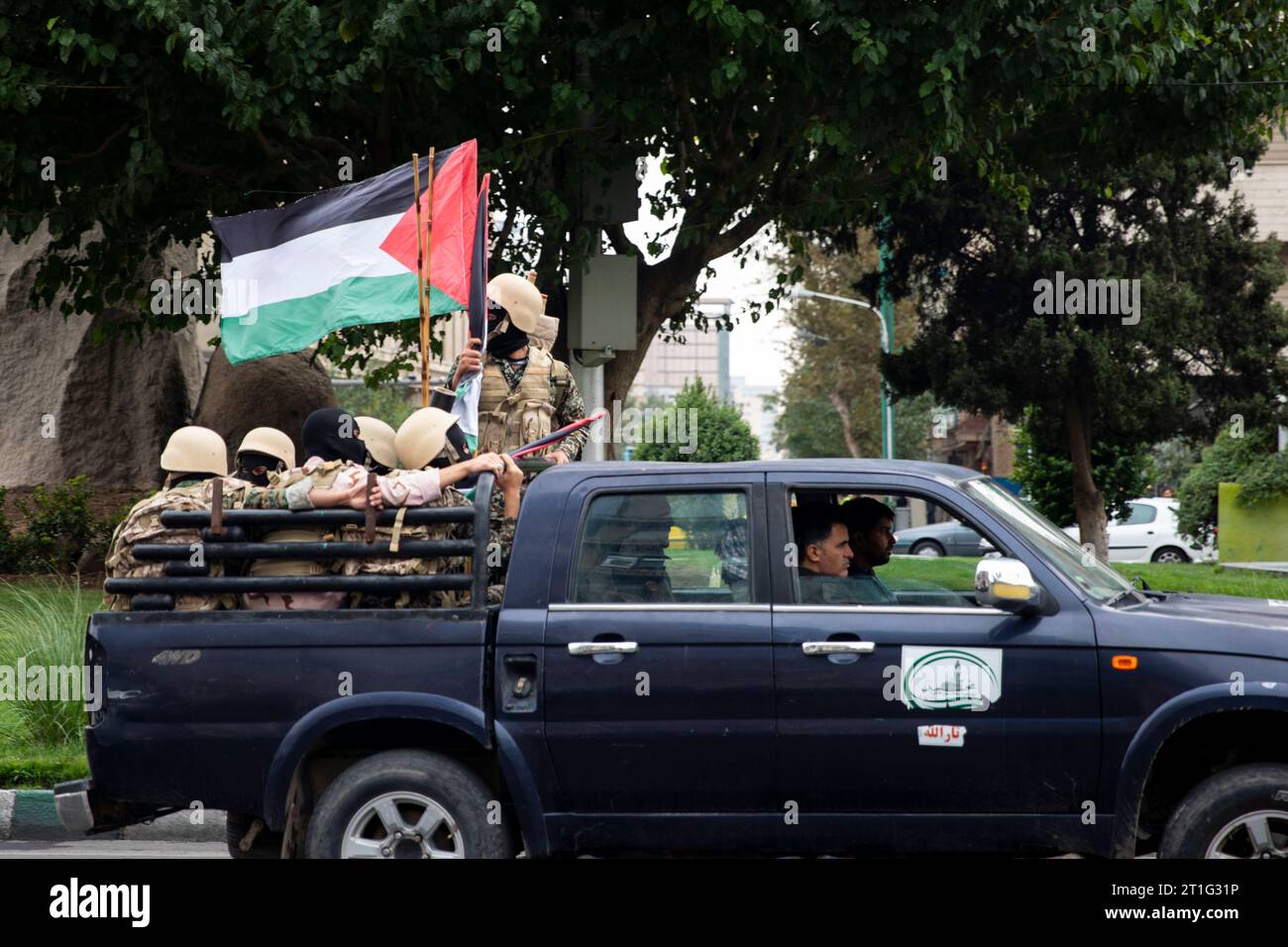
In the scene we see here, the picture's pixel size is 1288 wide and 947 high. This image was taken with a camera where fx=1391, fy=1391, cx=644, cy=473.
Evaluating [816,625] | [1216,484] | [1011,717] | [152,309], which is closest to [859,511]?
[816,625]

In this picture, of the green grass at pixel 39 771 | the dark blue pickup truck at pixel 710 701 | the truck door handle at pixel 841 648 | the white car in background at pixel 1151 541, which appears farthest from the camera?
the white car in background at pixel 1151 541

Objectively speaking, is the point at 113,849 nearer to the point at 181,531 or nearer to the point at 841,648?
the point at 181,531

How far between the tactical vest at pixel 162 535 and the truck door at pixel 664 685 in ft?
4.22

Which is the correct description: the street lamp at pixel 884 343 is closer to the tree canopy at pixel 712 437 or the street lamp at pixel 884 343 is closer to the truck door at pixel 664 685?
the tree canopy at pixel 712 437

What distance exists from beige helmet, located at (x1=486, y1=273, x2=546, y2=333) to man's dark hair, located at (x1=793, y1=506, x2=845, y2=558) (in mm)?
2639

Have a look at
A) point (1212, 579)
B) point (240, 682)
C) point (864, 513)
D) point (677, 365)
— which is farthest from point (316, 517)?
point (677, 365)

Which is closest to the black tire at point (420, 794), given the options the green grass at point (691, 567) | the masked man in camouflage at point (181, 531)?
the masked man in camouflage at point (181, 531)

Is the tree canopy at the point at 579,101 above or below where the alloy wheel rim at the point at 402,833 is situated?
above

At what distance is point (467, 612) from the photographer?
16.1ft

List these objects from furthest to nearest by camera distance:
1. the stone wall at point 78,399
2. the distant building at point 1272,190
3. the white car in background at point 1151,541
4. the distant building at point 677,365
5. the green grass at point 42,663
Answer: the distant building at point 677,365
the distant building at point 1272,190
the white car in background at point 1151,541
the stone wall at point 78,399
the green grass at point 42,663

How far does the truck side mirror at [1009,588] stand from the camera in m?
4.66

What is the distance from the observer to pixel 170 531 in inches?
204

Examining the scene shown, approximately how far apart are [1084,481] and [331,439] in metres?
15.9

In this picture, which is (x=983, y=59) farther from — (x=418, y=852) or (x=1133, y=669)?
(x=418, y=852)
